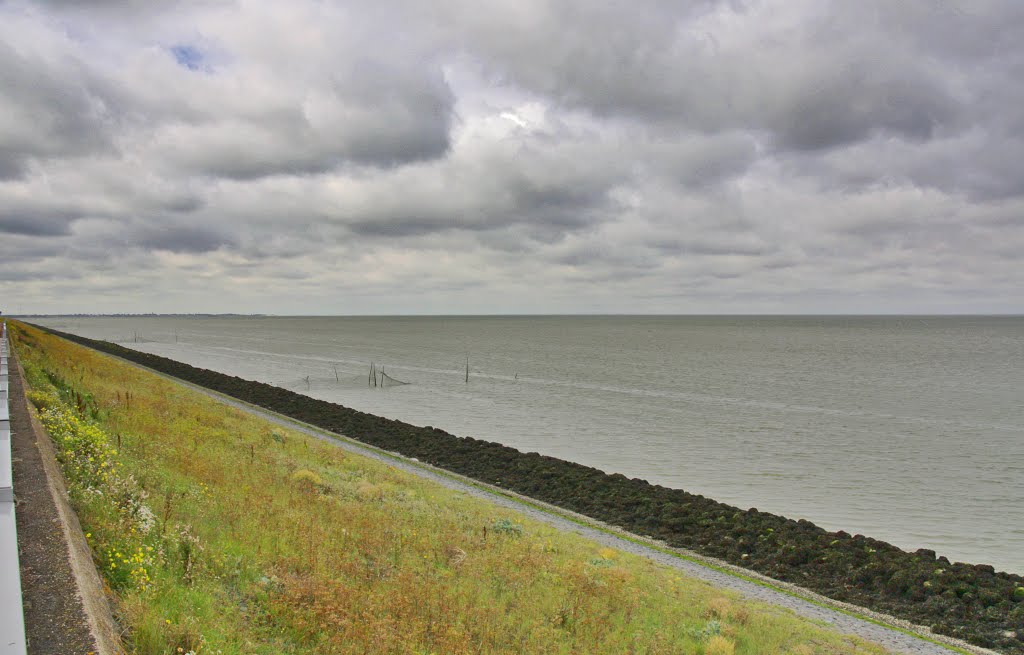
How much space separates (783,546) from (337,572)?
15.3 meters

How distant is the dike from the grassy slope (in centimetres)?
463

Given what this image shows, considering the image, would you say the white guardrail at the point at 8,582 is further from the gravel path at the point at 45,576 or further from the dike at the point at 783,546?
the dike at the point at 783,546

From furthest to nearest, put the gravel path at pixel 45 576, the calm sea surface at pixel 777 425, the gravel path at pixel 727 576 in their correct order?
the calm sea surface at pixel 777 425
the gravel path at pixel 727 576
the gravel path at pixel 45 576

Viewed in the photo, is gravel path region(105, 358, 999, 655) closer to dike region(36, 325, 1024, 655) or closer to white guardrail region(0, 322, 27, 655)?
dike region(36, 325, 1024, 655)

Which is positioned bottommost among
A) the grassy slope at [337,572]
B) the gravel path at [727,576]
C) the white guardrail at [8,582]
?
the gravel path at [727,576]

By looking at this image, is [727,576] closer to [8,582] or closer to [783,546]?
[783,546]

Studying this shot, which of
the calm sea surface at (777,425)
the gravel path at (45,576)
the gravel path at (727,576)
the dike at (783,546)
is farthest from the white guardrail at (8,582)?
the calm sea surface at (777,425)

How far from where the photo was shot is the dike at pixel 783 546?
51.7 ft

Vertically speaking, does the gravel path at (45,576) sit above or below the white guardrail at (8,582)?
below

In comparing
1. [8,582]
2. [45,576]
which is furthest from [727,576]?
[8,582]

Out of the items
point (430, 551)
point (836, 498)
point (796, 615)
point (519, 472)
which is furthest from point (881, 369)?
point (430, 551)

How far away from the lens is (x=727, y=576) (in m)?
18.0

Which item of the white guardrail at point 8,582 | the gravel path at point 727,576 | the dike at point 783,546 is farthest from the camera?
the dike at point 783,546

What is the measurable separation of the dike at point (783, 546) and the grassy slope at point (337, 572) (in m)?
4.63
